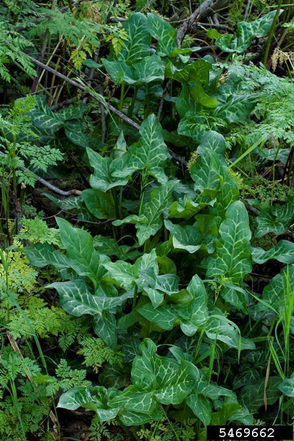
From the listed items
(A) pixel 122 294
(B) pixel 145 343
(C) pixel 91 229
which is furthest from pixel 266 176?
(B) pixel 145 343

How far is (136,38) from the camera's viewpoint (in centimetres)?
303

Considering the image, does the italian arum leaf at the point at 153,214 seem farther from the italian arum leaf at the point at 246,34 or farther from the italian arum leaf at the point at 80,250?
the italian arum leaf at the point at 246,34

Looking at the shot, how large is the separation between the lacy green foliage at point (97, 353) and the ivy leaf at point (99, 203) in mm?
698

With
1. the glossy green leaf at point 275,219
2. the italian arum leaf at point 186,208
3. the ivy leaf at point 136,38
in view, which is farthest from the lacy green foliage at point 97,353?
the ivy leaf at point 136,38

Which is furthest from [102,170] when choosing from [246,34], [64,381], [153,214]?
[246,34]

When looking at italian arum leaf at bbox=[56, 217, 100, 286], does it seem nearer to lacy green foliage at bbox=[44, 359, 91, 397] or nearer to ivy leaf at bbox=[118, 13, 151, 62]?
lacy green foliage at bbox=[44, 359, 91, 397]

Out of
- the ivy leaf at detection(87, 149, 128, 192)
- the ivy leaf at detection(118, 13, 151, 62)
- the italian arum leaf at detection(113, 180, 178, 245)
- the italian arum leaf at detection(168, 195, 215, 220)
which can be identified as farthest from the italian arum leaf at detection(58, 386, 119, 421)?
the ivy leaf at detection(118, 13, 151, 62)

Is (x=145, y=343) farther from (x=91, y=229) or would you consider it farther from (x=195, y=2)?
(x=195, y=2)

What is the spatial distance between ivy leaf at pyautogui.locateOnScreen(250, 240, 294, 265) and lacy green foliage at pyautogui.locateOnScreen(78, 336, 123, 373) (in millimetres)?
716

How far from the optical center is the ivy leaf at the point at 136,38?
3.01 meters

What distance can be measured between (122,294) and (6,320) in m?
0.49

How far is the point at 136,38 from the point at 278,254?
1388mm

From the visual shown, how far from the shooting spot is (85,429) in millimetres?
2254

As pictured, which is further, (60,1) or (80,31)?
(60,1)
